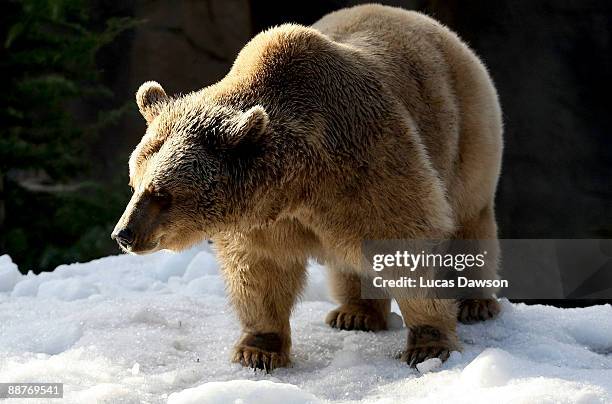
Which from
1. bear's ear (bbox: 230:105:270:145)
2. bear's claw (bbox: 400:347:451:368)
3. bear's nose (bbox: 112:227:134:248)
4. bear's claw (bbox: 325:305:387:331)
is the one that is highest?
bear's ear (bbox: 230:105:270:145)

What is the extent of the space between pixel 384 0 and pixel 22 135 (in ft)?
14.0

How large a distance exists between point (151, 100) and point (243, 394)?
4.63 ft

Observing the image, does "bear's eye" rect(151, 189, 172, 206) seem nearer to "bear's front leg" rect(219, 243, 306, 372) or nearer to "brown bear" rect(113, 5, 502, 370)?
"brown bear" rect(113, 5, 502, 370)

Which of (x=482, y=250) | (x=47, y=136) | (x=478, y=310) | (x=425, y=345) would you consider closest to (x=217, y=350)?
(x=425, y=345)

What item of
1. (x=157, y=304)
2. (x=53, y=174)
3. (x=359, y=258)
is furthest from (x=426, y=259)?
(x=53, y=174)

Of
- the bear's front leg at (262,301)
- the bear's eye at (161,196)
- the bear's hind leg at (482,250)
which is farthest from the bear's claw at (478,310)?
the bear's eye at (161,196)

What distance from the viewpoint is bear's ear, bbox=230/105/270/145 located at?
3.60 m

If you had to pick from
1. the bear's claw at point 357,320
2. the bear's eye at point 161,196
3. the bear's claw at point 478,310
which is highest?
the bear's eye at point 161,196

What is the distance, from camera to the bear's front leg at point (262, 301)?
13.9 feet

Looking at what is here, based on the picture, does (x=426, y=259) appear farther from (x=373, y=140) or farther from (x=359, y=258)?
(x=373, y=140)

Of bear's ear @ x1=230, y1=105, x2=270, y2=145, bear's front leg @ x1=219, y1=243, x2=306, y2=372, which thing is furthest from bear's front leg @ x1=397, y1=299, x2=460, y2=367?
bear's ear @ x1=230, y1=105, x2=270, y2=145

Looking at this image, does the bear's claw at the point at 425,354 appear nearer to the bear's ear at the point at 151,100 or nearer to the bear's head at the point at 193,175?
the bear's head at the point at 193,175

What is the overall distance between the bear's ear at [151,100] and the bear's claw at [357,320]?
67.6 inches

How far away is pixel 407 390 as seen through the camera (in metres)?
3.64
